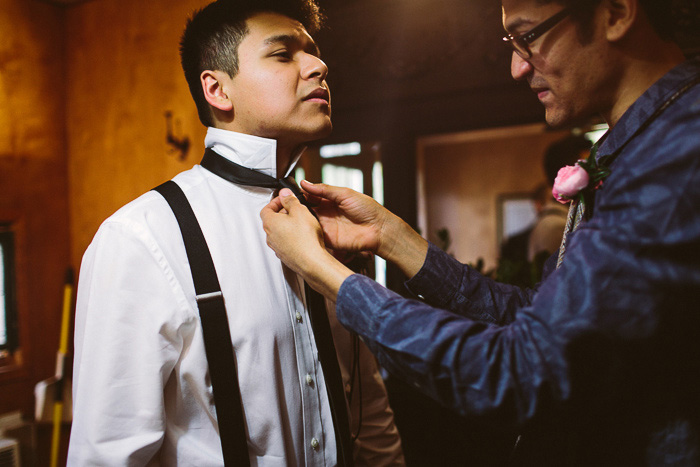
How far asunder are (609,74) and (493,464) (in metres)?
1.91

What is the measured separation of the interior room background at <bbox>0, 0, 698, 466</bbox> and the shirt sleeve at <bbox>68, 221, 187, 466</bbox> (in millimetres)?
1749

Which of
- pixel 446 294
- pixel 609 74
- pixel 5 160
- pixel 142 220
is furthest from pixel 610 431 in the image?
pixel 5 160

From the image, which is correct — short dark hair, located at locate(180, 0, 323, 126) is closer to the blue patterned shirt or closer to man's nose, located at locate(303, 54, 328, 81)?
man's nose, located at locate(303, 54, 328, 81)

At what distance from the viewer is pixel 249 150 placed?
1.28 m

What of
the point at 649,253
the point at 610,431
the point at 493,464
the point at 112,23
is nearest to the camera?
the point at 649,253

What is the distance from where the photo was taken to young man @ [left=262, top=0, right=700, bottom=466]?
0.70 meters

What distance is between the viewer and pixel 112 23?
378cm

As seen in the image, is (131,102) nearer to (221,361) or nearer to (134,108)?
(134,108)

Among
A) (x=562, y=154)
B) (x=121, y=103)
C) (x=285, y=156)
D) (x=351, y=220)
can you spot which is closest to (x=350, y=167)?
(x=562, y=154)

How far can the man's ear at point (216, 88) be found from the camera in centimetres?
136

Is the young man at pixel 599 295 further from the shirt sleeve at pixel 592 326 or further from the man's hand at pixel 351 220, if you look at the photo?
the man's hand at pixel 351 220

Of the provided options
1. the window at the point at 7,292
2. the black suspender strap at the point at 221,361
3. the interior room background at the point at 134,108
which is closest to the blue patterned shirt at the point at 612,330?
the black suspender strap at the point at 221,361

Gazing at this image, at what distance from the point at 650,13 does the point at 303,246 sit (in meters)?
0.86

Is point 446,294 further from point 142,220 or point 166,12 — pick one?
point 166,12
